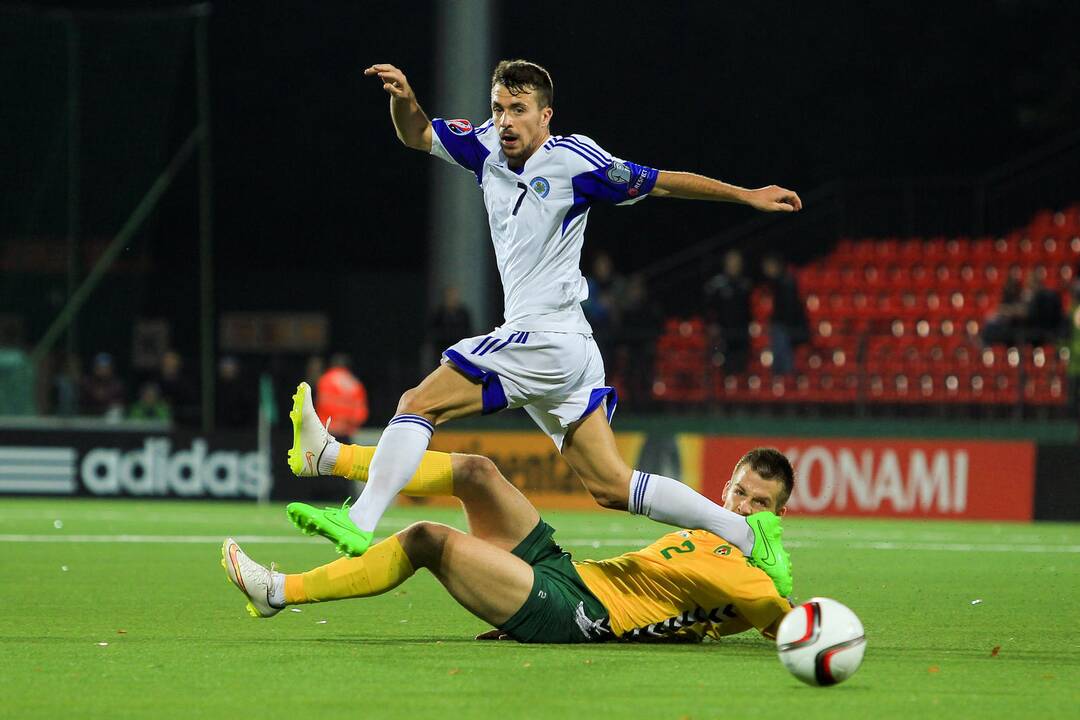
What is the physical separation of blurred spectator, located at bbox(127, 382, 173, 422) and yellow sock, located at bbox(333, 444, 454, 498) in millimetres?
12740

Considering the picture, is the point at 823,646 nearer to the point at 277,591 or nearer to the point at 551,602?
the point at 551,602

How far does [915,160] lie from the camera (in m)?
26.4

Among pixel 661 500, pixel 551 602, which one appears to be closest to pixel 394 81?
pixel 661 500

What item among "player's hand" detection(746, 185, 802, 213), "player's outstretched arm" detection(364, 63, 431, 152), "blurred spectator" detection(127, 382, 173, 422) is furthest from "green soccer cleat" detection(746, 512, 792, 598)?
"blurred spectator" detection(127, 382, 173, 422)

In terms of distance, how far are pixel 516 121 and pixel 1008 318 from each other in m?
12.8

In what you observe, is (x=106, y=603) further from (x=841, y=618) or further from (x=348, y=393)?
(x=348, y=393)

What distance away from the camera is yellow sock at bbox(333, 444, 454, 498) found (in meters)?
6.62

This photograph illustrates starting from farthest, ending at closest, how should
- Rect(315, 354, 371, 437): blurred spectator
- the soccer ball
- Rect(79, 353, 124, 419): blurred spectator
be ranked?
Rect(79, 353, 124, 419): blurred spectator → Rect(315, 354, 371, 437): blurred spectator → the soccer ball

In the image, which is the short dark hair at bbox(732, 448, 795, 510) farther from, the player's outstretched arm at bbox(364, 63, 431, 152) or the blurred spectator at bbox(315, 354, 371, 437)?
the blurred spectator at bbox(315, 354, 371, 437)

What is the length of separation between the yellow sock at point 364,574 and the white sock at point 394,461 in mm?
193

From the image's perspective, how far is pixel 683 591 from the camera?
6.55 m

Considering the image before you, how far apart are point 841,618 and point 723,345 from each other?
13.8 m

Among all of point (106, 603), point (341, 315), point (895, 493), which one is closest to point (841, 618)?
point (106, 603)

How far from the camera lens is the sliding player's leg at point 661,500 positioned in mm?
6594
